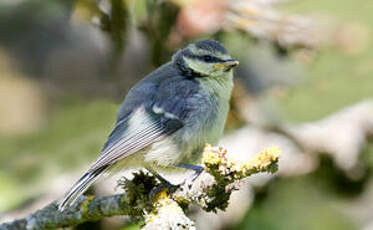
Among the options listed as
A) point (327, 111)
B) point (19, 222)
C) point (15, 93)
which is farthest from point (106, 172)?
point (327, 111)

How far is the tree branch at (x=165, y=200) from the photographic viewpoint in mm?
2105

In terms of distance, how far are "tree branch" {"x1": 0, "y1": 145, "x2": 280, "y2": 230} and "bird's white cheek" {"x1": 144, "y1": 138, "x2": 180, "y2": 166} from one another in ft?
0.32

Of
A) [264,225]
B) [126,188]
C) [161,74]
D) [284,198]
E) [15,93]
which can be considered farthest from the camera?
[15,93]

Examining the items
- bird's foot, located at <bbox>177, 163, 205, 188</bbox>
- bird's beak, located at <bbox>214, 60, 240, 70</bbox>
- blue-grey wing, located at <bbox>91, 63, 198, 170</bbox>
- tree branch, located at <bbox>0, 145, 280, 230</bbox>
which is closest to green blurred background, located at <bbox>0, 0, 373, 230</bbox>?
tree branch, located at <bbox>0, 145, 280, 230</bbox>

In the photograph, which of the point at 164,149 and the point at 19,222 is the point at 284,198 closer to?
the point at 164,149

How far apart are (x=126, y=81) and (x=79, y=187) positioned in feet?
8.90

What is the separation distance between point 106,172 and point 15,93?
3.19 metres

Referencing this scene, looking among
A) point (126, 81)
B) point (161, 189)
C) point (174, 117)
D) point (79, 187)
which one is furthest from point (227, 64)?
point (126, 81)

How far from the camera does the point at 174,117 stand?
2.95 meters

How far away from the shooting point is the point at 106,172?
281 centimetres

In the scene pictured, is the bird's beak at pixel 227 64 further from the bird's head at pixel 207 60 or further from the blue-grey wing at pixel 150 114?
the blue-grey wing at pixel 150 114

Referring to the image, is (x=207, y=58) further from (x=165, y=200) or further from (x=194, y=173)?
(x=165, y=200)

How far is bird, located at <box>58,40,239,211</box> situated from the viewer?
287 centimetres

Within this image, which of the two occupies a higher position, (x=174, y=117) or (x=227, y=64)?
(x=227, y=64)
